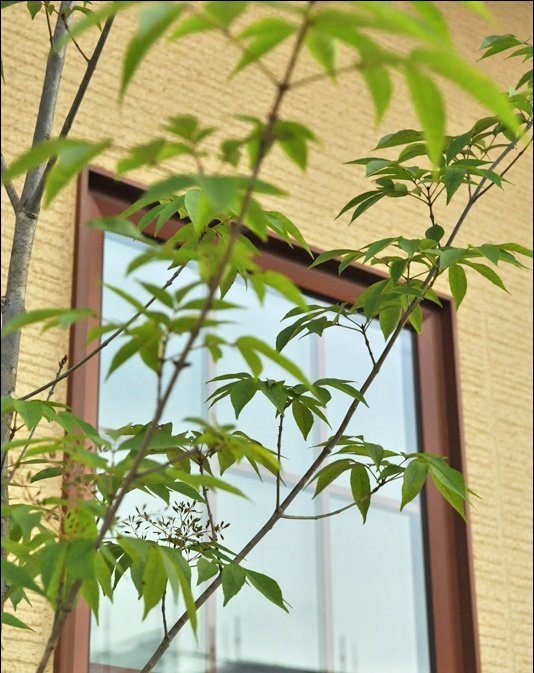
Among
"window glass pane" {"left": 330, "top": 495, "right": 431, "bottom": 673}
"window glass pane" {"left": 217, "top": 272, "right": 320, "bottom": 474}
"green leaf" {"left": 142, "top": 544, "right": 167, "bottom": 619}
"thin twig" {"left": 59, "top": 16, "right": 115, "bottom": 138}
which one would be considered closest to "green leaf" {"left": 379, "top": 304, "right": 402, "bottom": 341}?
"thin twig" {"left": 59, "top": 16, "right": 115, "bottom": 138}

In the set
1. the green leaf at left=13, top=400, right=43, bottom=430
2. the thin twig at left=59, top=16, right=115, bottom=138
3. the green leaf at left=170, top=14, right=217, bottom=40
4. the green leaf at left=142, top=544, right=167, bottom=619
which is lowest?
the green leaf at left=142, top=544, right=167, bottom=619

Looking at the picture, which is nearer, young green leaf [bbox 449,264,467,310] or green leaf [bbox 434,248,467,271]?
green leaf [bbox 434,248,467,271]

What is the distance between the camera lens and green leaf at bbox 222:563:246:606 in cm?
111

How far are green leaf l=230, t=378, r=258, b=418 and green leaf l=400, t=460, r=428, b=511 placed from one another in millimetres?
196

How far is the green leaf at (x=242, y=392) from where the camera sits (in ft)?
3.96

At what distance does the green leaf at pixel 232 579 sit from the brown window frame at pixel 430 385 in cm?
123

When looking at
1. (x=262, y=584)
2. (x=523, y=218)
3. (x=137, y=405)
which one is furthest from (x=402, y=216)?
(x=262, y=584)

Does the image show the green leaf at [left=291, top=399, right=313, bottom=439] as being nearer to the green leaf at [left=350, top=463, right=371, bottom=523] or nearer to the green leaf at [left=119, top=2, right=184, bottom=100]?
the green leaf at [left=350, top=463, right=371, bottom=523]

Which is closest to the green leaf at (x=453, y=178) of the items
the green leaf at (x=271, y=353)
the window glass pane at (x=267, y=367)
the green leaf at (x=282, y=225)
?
the green leaf at (x=282, y=225)

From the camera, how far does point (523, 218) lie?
3682mm

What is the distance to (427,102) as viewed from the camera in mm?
644

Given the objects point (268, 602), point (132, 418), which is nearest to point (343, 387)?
point (132, 418)

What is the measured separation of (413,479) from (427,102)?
2.14 ft

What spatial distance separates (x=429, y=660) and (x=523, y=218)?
1567 mm
